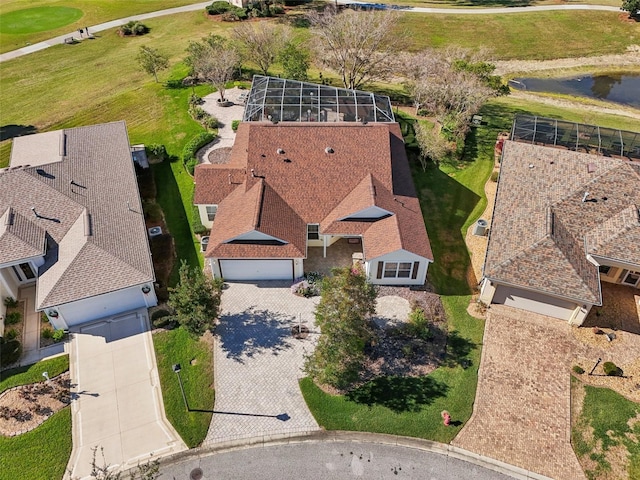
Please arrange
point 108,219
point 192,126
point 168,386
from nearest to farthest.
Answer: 1. point 168,386
2. point 108,219
3. point 192,126

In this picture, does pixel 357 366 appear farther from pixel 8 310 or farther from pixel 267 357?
pixel 8 310

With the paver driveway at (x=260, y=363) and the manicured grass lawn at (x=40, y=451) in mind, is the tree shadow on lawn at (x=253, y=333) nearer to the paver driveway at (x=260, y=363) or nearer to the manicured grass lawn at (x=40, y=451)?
the paver driveway at (x=260, y=363)

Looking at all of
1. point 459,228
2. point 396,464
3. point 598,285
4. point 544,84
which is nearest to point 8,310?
point 396,464

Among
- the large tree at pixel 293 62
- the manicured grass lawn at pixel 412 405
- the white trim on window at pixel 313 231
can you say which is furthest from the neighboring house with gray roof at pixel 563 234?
the large tree at pixel 293 62

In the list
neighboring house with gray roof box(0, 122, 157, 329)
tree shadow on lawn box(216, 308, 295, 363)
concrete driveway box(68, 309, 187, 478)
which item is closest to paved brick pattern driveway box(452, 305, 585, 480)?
tree shadow on lawn box(216, 308, 295, 363)

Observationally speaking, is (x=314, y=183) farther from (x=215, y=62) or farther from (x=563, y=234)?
(x=215, y=62)

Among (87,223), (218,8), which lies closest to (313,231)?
(87,223)

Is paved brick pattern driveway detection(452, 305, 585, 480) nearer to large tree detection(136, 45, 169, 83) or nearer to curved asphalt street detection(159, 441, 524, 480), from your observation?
curved asphalt street detection(159, 441, 524, 480)
